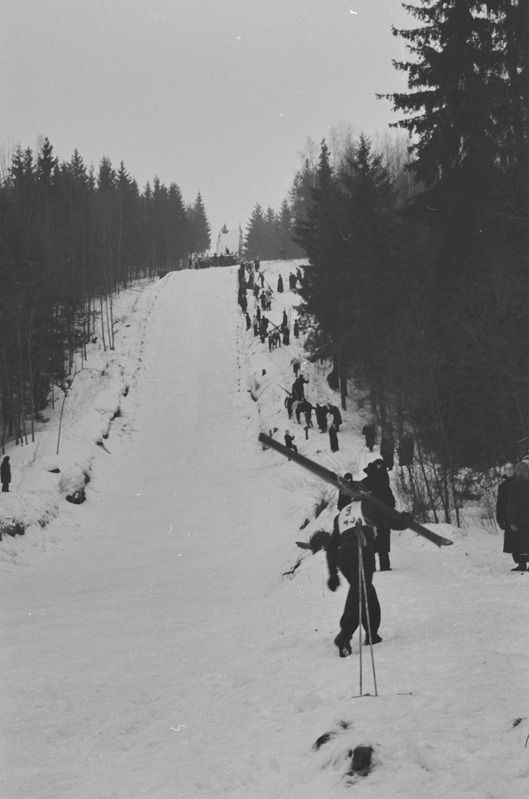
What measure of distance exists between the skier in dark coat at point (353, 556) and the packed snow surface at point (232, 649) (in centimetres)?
35

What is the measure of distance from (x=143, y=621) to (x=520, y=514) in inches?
255

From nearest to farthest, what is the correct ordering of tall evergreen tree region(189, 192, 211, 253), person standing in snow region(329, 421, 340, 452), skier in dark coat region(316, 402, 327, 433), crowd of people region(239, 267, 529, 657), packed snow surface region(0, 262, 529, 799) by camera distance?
packed snow surface region(0, 262, 529, 799)
crowd of people region(239, 267, 529, 657)
person standing in snow region(329, 421, 340, 452)
skier in dark coat region(316, 402, 327, 433)
tall evergreen tree region(189, 192, 211, 253)

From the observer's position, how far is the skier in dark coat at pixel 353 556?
6504 millimetres

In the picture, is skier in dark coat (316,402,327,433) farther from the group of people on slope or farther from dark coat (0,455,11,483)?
the group of people on slope

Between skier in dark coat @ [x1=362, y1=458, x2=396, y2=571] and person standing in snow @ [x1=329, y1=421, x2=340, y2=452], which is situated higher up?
skier in dark coat @ [x1=362, y1=458, x2=396, y2=571]

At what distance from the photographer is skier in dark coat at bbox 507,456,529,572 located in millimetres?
9414

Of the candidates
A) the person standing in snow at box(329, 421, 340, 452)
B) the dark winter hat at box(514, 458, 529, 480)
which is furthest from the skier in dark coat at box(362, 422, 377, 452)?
the dark winter hat at box(514, 458, 529, 480)

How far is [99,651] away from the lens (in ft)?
29.9

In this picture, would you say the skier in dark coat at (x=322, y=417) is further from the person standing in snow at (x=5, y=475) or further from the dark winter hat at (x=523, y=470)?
the dark winter hat at (x=523, y=470)

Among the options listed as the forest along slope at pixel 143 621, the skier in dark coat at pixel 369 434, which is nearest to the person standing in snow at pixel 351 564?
the forest along slope at pixel 143 621

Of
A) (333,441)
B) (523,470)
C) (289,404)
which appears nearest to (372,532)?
(523,470)

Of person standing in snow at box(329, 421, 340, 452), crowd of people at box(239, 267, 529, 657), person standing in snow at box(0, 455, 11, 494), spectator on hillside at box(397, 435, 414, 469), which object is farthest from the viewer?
person standing in snow at box(329, 421, 340, 452)

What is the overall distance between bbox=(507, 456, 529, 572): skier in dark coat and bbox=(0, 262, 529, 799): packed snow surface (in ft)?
1.35

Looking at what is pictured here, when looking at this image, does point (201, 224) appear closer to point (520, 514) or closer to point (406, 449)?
point (406, 449)
